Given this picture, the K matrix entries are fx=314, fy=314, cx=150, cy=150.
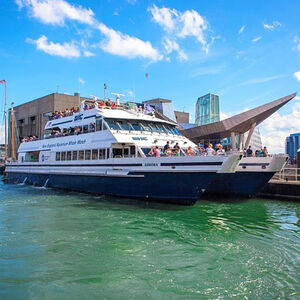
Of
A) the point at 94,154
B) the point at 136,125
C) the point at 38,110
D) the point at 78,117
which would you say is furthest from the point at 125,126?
the point at 38,110

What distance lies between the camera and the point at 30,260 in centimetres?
749

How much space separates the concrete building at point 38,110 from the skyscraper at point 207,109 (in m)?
21.5

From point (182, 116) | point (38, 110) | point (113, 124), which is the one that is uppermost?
point (182, 116)

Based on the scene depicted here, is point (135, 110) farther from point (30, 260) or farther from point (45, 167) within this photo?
point (30, 260)

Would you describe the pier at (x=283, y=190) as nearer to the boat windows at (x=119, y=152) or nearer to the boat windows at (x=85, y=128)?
the boat windows at (x=119, y=152)

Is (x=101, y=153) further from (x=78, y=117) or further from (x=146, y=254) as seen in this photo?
(x=146, y=254)

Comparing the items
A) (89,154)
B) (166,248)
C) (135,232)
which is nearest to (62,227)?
(135,232)

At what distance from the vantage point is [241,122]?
2673 cm

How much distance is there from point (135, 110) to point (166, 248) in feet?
46.5

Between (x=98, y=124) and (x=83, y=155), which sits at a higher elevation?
(x=98, y=124)

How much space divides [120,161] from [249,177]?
790 cm

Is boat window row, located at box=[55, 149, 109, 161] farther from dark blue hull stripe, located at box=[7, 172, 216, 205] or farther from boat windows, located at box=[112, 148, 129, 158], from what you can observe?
dark blue hull stripe, located at box=[7, 172, 216, 205]

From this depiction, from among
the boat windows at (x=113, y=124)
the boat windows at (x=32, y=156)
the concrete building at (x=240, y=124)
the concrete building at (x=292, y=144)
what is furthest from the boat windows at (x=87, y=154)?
the concrete building at (x=292, y=144)

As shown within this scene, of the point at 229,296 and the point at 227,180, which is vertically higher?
the point at 227,180
